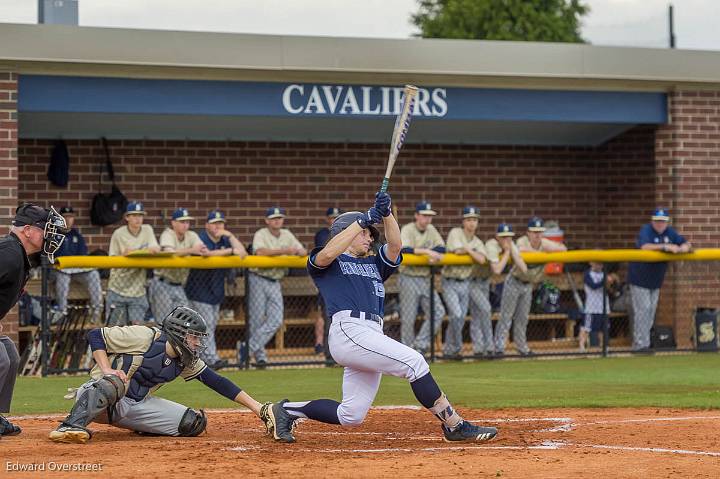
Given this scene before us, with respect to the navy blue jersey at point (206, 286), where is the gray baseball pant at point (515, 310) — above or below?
below

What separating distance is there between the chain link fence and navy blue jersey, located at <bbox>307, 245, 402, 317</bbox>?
587 centimetres

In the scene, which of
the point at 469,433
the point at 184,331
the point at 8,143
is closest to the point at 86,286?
the point at 8,143

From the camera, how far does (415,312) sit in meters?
14.6

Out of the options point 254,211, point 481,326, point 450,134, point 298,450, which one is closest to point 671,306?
point 481,326

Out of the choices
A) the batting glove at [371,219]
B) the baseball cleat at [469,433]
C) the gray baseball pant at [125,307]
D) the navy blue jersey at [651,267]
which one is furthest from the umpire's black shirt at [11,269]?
the navy blue jersey at [651,267]

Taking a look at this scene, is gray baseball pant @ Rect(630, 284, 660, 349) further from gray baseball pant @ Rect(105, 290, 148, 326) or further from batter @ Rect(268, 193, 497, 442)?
batter @ Rect(268, 193, 497, 442)

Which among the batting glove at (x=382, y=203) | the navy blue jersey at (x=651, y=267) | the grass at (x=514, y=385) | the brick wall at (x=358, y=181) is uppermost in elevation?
Result: the brick wall at (x=358, y=181)

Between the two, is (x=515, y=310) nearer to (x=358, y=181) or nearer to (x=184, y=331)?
(x=358, y=181)

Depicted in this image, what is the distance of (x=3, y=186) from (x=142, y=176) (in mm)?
2901

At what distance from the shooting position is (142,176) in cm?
1677

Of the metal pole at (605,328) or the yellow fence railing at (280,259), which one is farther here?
the metal pole at (605,328)

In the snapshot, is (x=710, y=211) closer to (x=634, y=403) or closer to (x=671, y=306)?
(x=671, y=306)

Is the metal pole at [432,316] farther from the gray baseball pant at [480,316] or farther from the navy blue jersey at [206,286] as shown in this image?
the navy blue jersey at [206,286]

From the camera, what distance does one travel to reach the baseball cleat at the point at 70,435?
7.56m
